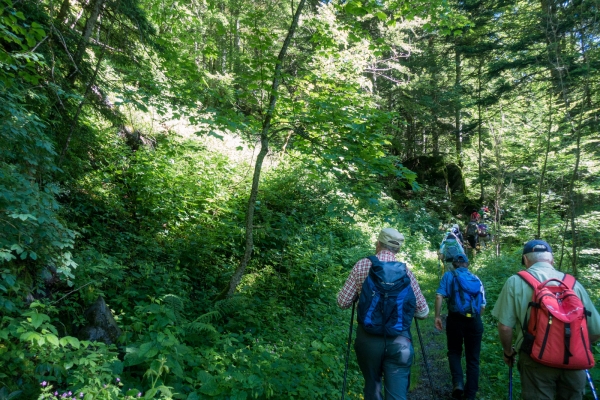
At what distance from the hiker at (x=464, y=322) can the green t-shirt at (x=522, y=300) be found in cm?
113

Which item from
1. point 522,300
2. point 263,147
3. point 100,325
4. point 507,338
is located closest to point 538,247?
point 522,300

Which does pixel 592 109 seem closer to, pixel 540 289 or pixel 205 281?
pixel 540 289

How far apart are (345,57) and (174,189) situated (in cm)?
769

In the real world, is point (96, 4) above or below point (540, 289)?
above

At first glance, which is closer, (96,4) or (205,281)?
(96,4)

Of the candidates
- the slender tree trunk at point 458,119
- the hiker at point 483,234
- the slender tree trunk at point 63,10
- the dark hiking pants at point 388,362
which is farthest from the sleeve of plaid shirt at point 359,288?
the slender tree trunk at point 458,119

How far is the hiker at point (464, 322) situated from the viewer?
14.3 ft

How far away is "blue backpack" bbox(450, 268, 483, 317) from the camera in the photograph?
4.33 m

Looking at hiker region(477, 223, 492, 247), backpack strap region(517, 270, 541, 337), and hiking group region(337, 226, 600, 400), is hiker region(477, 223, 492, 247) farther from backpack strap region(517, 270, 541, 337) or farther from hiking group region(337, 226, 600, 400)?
backpack strap region(517, 270, 541, 337)

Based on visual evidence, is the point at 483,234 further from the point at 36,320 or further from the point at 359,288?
the point at 36,320

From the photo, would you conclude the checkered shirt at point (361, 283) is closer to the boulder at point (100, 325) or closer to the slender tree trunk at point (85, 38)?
the boulder at point (100, 325)

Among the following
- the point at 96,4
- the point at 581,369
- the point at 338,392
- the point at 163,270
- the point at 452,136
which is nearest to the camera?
the point at 581,369

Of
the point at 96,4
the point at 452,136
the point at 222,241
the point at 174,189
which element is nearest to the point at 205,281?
the point at 222,241

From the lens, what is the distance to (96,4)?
5.31m
